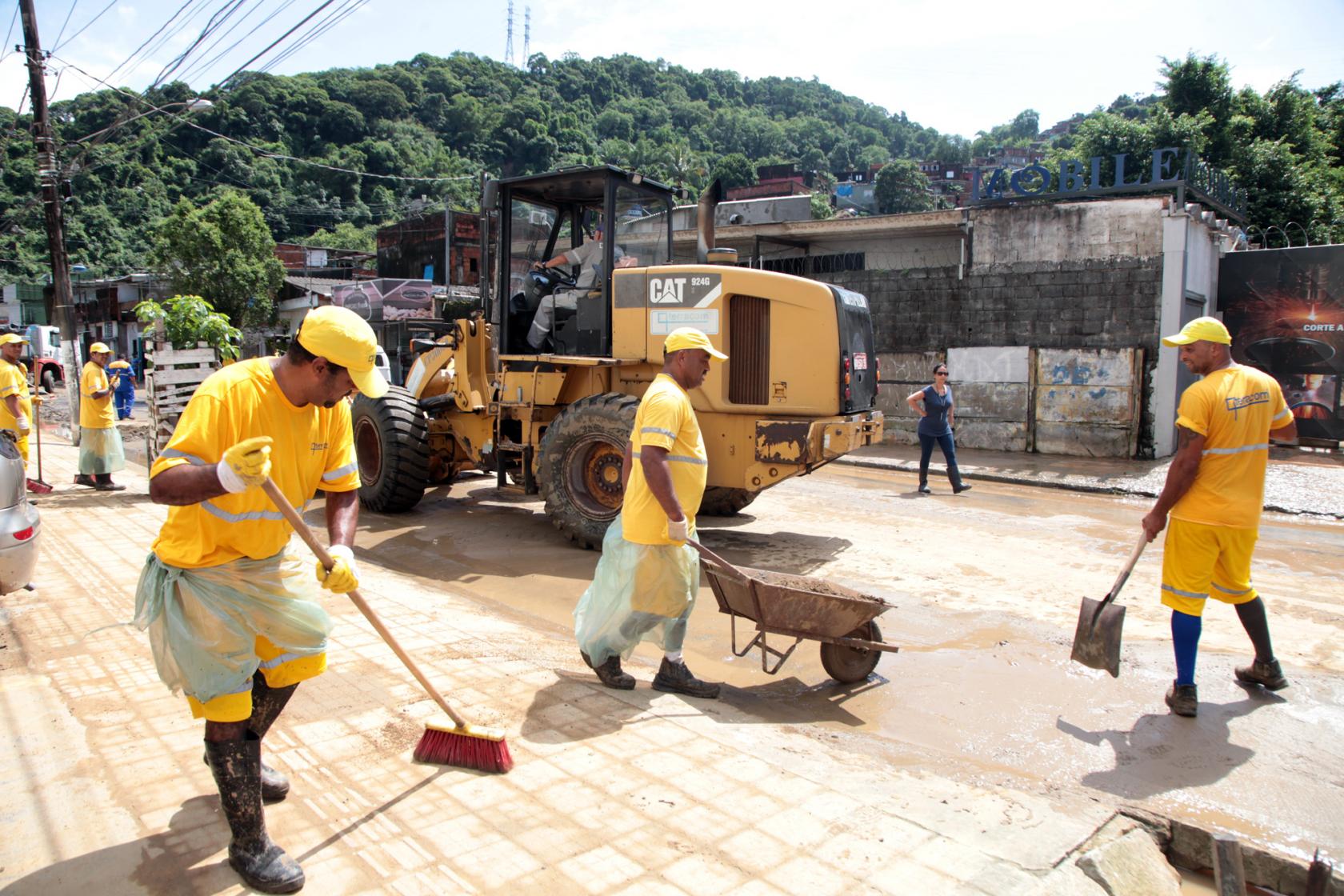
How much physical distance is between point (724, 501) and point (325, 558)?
6449 mm

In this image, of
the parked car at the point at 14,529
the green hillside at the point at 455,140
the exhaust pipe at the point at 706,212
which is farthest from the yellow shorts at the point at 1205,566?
the green hillside at the point at 455,140

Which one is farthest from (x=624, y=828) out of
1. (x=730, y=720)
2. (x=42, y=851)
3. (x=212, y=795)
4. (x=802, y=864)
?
(x=42, y=851)

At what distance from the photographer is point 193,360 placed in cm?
1038

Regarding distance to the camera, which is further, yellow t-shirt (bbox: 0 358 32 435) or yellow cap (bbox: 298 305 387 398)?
yellow t-shirt (bbox: 0 358 32 435)

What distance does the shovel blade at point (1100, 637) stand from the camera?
424 cm

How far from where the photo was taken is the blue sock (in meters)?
4.21

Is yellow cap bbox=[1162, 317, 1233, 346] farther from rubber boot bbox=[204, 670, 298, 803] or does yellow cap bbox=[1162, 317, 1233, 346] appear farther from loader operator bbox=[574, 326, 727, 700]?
rubber boot bbox=[204, 670, 298, 803]

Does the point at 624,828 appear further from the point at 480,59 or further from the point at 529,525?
the point at 480,59

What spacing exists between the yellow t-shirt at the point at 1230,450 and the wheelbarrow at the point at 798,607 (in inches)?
65.8

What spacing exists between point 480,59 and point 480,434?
88777mm

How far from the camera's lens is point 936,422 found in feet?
35.0

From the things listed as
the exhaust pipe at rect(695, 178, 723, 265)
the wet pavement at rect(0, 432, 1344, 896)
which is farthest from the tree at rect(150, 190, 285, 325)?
the wet pavement at rect(0, 432, 1344, 896)

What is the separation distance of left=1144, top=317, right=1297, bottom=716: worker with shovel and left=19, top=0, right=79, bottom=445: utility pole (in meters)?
14.4

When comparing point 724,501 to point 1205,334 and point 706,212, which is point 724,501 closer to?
point 706,212
